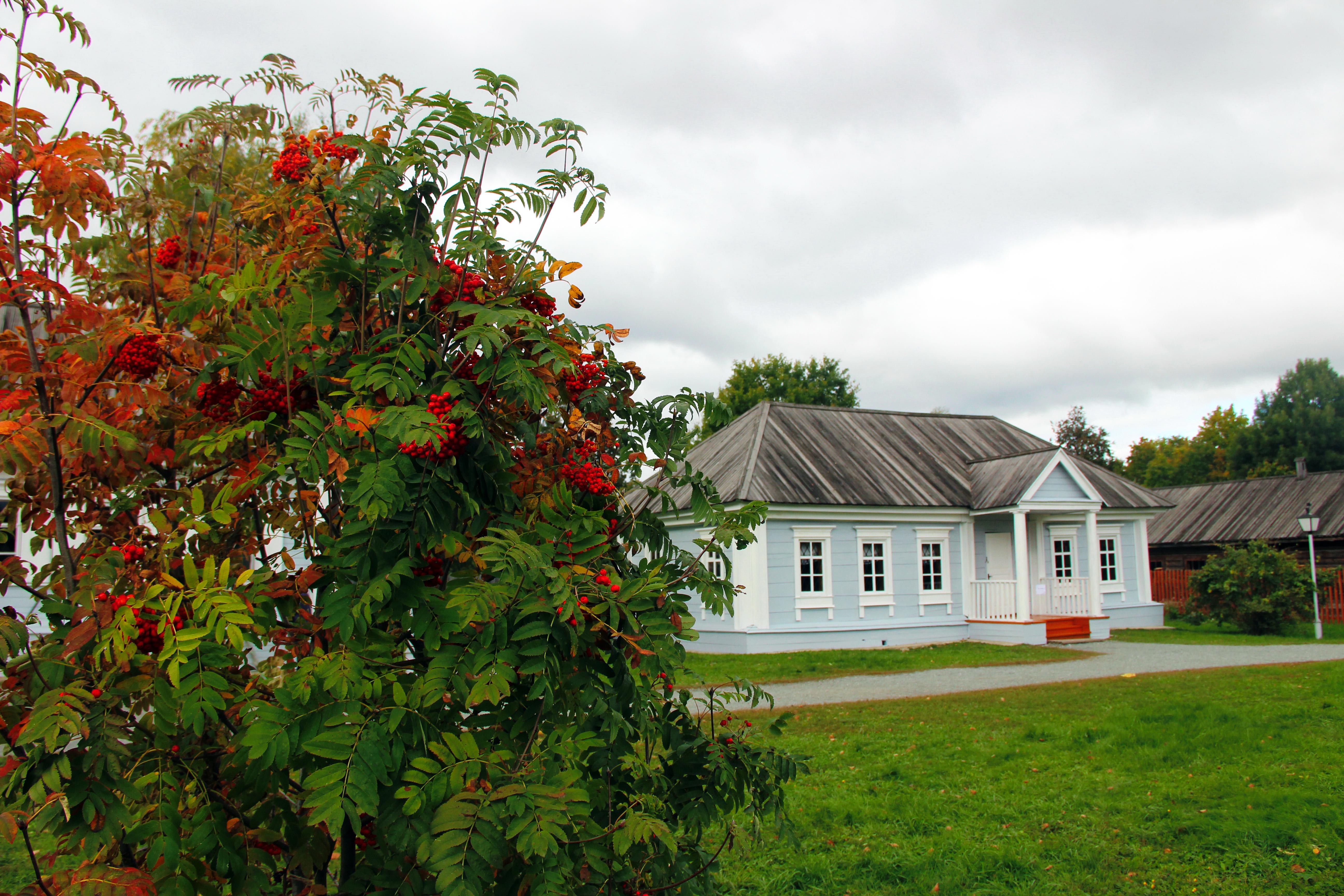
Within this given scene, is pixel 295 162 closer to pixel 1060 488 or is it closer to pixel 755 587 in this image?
pixel 755 587

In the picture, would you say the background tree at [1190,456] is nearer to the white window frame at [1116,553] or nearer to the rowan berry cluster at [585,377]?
the white window frame at [1116,553]

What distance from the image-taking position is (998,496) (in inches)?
810

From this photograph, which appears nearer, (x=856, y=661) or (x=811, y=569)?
(x=856, y=661)

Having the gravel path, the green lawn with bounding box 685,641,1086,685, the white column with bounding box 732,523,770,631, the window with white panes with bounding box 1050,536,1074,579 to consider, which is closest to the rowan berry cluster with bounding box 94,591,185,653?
the gravel path

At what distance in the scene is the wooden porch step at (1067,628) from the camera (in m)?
20.0

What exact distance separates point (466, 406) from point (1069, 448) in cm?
6504

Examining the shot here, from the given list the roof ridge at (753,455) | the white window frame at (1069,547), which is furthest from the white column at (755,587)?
the white window frame at (1069,547)

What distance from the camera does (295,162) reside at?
2.55 m

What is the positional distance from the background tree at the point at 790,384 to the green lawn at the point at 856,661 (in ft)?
90.6

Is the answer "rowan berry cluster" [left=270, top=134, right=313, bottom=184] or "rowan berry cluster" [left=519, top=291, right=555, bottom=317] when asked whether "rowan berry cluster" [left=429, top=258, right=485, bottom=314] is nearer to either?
"rowan berry cluster" [left=519, top=291, right=555, bottom=317]

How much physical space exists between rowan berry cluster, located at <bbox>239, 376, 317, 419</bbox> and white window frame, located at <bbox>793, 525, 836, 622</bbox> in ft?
55.4

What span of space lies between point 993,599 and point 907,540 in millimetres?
2495

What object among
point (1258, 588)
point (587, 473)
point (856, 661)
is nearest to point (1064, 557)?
point (1258, 588)

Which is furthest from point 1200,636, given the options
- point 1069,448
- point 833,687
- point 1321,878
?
point 1069,448
